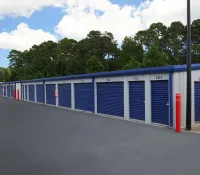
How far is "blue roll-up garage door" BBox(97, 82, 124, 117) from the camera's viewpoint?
17.1 meters

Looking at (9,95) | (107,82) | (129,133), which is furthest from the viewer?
(9,95)

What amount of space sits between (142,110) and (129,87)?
5.80ft

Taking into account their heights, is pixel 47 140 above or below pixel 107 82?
below

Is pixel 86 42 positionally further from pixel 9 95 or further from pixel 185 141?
pixel 185 141

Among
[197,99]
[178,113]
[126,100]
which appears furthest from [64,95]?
[178,113]

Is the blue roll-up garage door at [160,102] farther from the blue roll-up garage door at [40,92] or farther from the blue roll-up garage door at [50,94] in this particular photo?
the blue roll-up garage door at [40,92]

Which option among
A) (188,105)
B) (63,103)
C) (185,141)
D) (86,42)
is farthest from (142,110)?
(86,42)

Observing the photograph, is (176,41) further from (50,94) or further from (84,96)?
(84,96)

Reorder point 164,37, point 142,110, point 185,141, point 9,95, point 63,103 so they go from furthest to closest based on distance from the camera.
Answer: point 164,37 < point 9,95 < point 63,103 < point 142,110 < point 185,141

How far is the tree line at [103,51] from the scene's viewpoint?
183 ft

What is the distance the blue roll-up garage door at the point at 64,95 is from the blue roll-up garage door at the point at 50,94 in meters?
1.95

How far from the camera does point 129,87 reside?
16234 millimetres

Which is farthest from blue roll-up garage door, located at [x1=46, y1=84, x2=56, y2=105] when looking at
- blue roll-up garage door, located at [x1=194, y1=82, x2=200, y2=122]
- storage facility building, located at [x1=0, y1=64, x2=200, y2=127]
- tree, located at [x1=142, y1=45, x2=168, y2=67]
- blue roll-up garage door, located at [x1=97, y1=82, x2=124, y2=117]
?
blue roll-up garage door, located at [x1=194, y1=82, x2=200, y2=122]

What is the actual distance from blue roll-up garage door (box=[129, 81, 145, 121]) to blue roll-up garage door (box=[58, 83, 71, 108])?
33.4 feet
